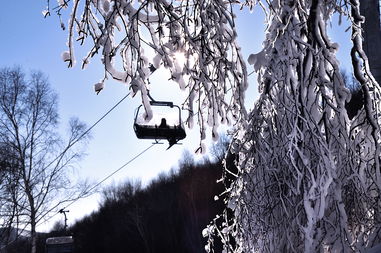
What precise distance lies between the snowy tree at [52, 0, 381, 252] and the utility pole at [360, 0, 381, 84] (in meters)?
0.23

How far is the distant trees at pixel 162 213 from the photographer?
27.8 meters

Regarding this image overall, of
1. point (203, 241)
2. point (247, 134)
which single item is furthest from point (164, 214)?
point (247, 134)

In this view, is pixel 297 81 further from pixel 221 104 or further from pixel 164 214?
pixel 164 214

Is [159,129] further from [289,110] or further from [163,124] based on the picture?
[289,110]

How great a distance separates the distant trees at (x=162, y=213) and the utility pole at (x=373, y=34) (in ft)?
70.3

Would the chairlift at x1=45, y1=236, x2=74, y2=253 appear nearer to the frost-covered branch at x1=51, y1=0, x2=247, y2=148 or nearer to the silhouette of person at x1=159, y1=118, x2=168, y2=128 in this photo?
the silhouette of person at x1=159, y1=118, x2=168, y2=128

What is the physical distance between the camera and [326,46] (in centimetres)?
213

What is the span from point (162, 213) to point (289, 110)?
32118mm

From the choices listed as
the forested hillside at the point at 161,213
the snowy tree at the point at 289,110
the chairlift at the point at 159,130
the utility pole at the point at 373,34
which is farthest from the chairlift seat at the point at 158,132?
the forested hillside at the point at 161,213

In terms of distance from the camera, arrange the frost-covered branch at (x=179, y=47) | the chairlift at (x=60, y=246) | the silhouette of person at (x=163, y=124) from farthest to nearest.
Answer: the chairlift at (x=60, y=246) < the silhouette of person at (x=163, y=124) < the frost-covered branch at (x=179, y=47)

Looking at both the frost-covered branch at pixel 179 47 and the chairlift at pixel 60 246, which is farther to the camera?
the chairlift at pixel 60 246

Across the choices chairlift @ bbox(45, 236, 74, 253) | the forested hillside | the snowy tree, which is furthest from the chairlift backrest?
the forested hillside

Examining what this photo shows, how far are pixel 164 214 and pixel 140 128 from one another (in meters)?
29.6

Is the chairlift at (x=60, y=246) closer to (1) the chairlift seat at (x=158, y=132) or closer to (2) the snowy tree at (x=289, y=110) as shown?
(1) the chairlift seat at (x=158, y=132)
